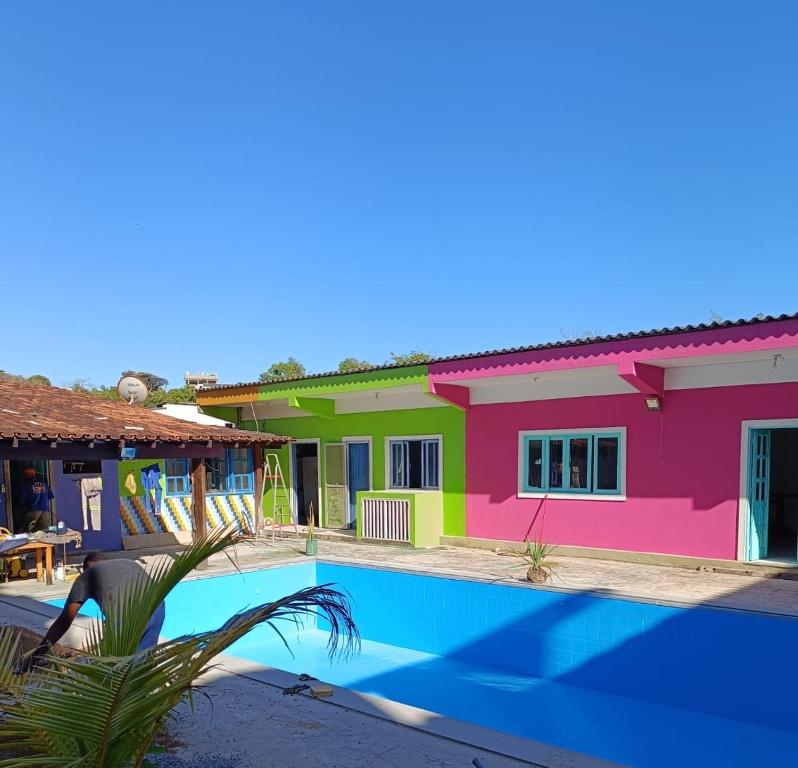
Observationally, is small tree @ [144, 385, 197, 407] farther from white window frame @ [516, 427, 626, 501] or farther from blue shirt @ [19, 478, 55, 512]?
white window frame @ [516, 427, 626, 501]

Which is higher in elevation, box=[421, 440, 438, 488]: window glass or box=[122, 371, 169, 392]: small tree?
box=[122, 371, 169, 392]: small tree

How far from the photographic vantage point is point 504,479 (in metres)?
12.8

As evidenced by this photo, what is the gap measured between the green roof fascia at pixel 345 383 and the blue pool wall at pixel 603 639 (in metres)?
4.27

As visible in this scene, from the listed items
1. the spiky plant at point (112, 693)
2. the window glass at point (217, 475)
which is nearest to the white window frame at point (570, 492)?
the window glass at point (217, 475)

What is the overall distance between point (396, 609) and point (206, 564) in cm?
318

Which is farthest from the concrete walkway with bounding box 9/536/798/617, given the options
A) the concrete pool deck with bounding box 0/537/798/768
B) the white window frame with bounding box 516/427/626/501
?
the white window frame with bounding box 516/427/626/501

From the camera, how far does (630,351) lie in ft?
33.3

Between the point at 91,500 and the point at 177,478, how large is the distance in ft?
10.0

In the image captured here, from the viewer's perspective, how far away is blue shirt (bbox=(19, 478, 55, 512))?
1184cm

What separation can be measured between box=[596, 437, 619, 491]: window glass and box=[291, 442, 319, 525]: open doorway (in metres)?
7.38

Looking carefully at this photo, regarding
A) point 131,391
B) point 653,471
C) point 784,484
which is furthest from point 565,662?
point 131,391

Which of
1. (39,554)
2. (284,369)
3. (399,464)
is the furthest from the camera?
(284,369)

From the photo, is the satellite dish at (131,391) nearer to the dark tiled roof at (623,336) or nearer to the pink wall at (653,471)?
the dark tiled roof at (623,336)

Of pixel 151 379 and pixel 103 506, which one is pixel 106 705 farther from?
pixel 151 379
